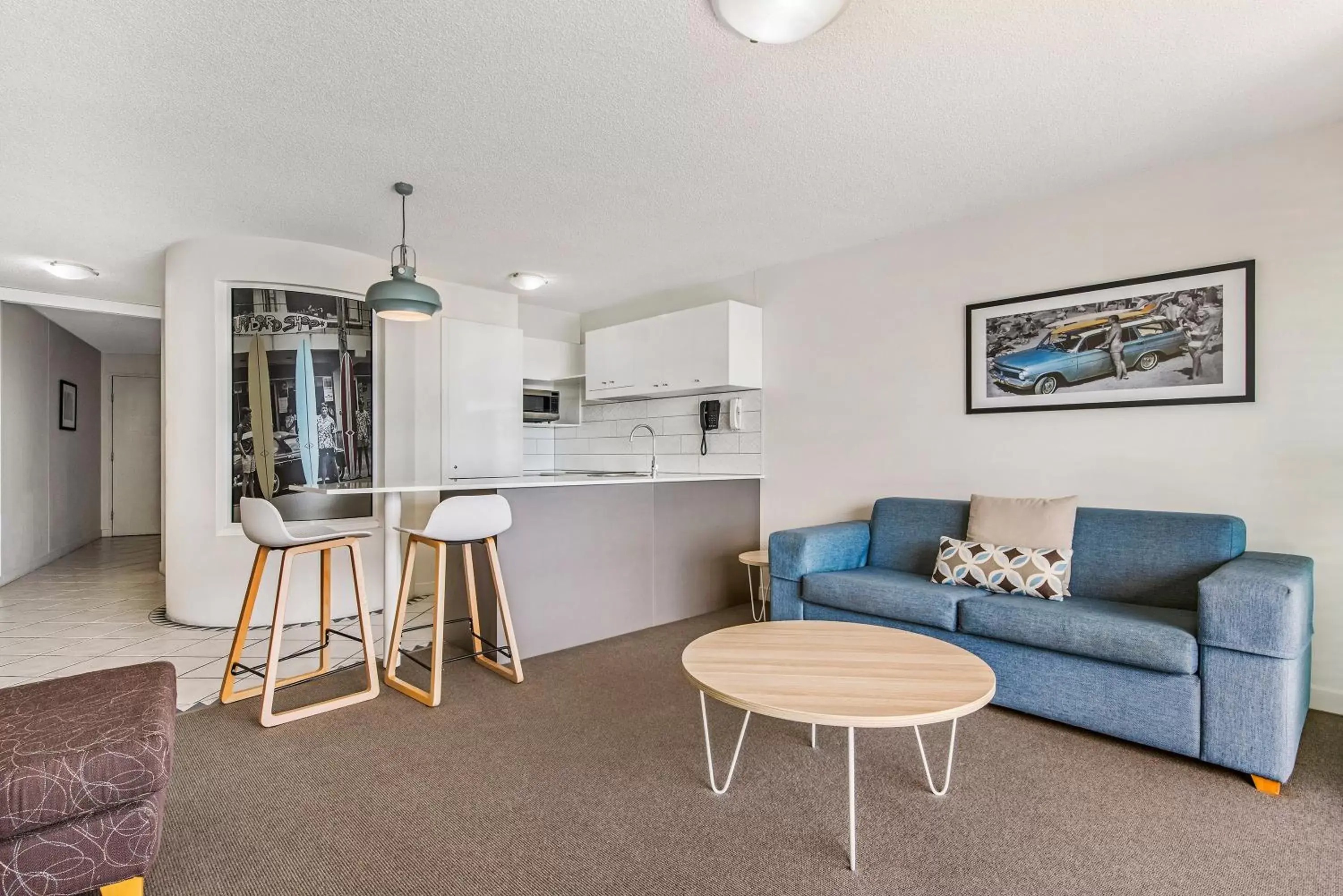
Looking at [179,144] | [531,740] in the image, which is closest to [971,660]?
[531,740]

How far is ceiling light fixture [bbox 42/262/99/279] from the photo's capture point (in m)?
4.56

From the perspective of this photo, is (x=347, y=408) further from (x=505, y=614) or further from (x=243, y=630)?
(x=505, y=614)

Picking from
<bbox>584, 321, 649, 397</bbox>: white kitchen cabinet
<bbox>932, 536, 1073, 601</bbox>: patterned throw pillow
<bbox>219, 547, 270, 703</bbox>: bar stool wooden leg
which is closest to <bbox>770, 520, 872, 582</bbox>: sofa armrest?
<bbox>932, 536, 1073, 601</bbox>: patterned throw pillow

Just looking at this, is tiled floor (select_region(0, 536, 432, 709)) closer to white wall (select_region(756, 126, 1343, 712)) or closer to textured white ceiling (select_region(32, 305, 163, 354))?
textured white ceiling (select_region(32, 305, 163, 354))

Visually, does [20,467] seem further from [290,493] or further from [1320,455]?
[1320,455]

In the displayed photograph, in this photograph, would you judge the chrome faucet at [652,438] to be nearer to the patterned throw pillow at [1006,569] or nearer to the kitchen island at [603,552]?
the kitchen island at [603,552]

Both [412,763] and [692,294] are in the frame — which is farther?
→ [692,294]

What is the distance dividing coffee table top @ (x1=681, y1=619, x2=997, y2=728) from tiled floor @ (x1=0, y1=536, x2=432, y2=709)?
90.0 inches

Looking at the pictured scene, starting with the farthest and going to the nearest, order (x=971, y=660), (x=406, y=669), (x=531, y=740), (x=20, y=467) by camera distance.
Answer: (x=20, y=467)
(x=406, y=669)
(x=531, y=740)
(x=971, y=660)

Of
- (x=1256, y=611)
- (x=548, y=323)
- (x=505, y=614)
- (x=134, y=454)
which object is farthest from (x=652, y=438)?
(x=134, y=454)

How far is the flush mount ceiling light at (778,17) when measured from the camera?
1880mm

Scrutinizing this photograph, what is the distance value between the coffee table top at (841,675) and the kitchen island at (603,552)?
142cm

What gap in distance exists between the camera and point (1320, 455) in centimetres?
271

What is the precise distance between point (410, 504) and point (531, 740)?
3.11 metres
